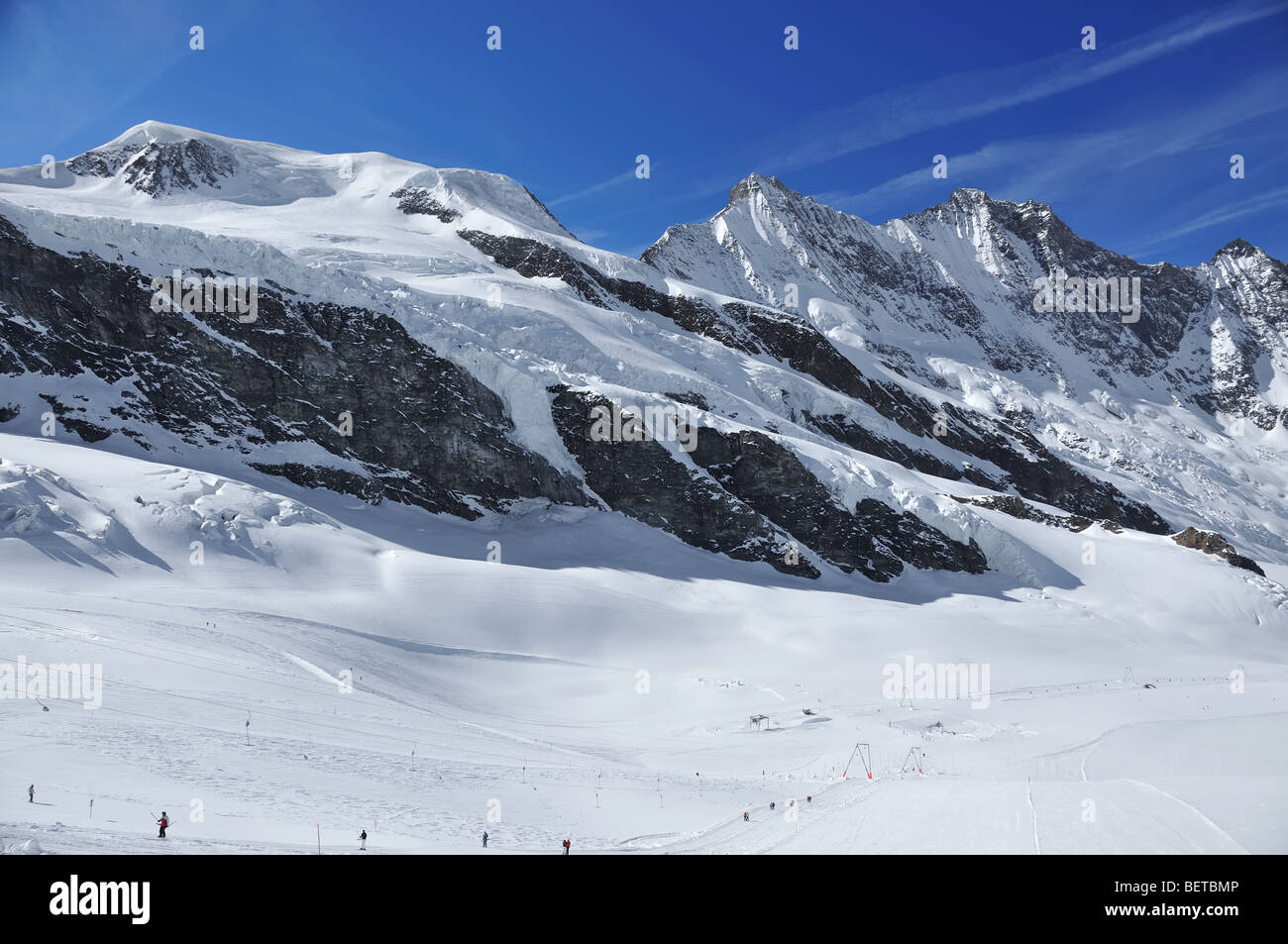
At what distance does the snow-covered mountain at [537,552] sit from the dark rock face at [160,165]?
2.20ft

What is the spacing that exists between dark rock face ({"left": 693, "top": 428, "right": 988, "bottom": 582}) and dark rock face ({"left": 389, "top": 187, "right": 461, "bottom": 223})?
215 feet

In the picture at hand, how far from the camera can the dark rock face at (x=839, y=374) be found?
344 feet

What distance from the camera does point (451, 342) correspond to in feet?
245

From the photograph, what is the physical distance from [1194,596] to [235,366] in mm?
81077

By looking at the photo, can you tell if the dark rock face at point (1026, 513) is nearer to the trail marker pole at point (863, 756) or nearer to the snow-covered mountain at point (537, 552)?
the snow-covered mountain at point (537, 552)

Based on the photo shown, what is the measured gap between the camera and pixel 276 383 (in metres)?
68.1

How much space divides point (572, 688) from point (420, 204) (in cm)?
9848
